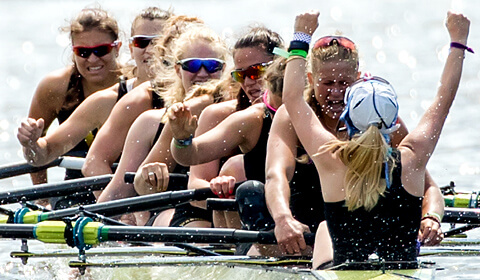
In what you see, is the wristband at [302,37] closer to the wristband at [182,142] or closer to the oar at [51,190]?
the wristband at [182,142]

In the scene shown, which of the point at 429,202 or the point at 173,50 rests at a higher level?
the point at 173,50

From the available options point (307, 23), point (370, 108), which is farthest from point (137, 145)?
point (370, 108)

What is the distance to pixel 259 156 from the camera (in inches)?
179

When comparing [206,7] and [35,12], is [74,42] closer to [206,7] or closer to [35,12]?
[206,7]

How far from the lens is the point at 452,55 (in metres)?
3.60

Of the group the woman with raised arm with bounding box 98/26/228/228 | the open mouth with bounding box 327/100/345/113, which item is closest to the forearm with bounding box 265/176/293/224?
the open mouth with bounding box 327/100/345/113

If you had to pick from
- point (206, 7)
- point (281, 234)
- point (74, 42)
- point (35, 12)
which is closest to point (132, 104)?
point (74, 42)

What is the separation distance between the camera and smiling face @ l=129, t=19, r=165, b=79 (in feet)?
19.8

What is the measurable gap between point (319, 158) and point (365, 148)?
194mm

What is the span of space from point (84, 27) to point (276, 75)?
2.28 meters

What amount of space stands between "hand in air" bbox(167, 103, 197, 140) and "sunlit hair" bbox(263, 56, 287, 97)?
1.23 ft

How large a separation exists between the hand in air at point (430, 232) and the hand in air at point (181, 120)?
107cm

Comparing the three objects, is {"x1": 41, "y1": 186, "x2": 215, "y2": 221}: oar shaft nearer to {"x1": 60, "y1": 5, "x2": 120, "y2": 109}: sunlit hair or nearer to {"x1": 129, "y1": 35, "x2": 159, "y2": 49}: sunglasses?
{"x1": 129, "y1": 35, "x2": 159, "y2": 49}: sunglasses

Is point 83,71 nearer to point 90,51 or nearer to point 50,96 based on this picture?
point 90,51
